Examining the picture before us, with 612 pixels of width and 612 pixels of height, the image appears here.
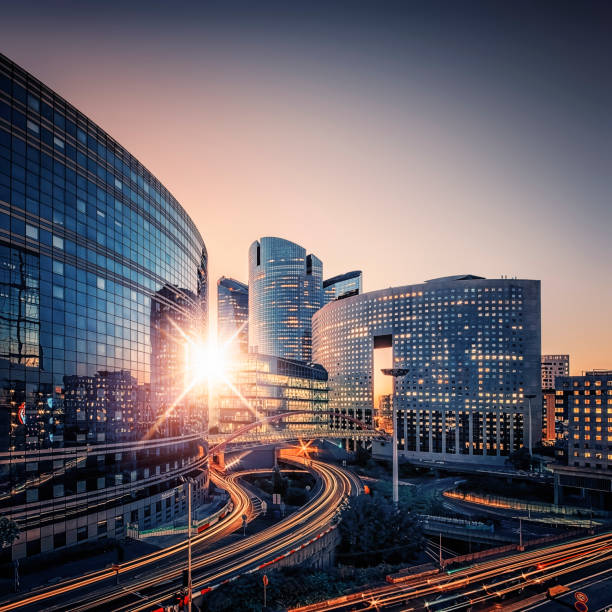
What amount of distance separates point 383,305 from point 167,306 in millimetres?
116453

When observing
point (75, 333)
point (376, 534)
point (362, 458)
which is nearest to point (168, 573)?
point (376, 534)

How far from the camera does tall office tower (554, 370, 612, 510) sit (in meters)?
88.6

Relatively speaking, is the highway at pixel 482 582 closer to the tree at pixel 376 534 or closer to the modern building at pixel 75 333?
the tree at pixel 376 534

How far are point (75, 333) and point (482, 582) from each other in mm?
49462

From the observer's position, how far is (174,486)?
216ft

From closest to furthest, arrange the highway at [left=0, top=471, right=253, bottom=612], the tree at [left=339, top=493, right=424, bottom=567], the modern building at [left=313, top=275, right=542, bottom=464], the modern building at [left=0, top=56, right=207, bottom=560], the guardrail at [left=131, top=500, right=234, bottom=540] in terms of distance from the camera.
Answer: the highway at [left=0, top=471, right=253, bottom=612]
the modern building at [left=0, top=56, right=207, bottom=560]
the guardrail at [left=131, top=500, right=234, bottom=540]
the tree at [left=339, top=493, right=424, bottom=567]
the modern building at [left=313, top=275, right=542, bottom=464]

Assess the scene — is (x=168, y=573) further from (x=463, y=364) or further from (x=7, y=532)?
(x=463, y=364)

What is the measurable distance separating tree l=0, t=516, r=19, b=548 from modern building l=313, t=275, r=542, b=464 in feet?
440

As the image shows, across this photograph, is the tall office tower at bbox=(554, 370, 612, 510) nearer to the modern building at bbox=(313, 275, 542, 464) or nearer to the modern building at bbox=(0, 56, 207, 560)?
the modern building at bbox=(313, 275, 542, 464)

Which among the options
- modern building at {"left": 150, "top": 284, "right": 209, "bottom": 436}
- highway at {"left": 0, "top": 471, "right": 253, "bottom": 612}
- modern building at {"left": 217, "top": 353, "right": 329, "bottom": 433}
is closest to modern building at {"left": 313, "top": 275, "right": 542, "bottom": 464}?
modern building at {"left": 217, "top": 353, "right": 329, "bottom": 433}

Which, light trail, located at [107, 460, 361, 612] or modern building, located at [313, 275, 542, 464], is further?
modern building, located at [313, 275, 542, 464]

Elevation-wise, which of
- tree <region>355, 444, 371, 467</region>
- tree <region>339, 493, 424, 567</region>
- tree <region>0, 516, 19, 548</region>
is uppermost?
tree <region>0, 516, 19, 548</region>

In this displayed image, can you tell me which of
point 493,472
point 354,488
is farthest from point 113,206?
point 493,472

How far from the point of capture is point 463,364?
154625mm
